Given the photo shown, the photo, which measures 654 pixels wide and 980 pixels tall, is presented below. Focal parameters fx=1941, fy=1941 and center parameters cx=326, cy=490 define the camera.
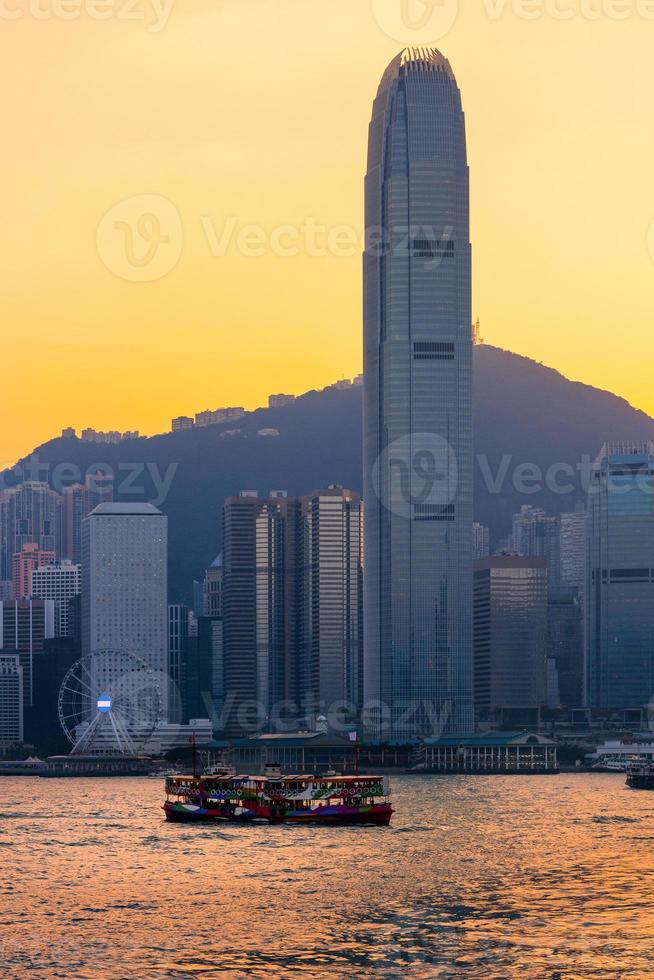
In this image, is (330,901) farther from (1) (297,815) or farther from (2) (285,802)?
(1) (297,815)

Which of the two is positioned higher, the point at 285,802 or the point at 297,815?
the point at 285,802

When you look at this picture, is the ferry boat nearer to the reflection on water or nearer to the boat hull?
the boat hull

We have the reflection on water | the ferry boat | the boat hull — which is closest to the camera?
the reflection on water

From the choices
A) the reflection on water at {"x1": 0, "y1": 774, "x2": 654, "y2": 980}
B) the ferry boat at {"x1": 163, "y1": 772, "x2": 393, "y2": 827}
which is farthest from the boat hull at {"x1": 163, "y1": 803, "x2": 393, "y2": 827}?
the reflection on water at {"x1": 0, "y1": 774, "x2": 654, "y2": 980}

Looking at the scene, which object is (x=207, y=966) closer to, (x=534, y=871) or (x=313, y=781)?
(x=534, y=871)

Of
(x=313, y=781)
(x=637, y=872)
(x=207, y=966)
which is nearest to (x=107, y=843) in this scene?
(x=313, y=781)

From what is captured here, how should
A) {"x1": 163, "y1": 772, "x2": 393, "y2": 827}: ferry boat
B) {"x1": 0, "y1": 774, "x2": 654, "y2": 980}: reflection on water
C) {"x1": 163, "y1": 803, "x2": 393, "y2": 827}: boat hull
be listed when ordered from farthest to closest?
{"x1": 163, "y1": 772, "x2": 393, "y2": 827}: ferry boat → {"x1": 163, "y1": 803, "x2": 393, "y2": 827}: boat hull → {"x1": 0, "y1": 774, "x2": 654, "y2": 980}: reflection on water

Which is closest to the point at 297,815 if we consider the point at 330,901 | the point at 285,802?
the point at 285,802
